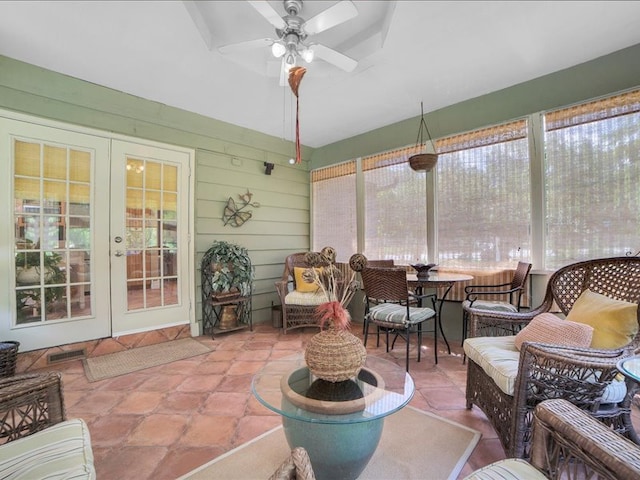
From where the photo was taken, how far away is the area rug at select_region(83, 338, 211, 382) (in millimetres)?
2814

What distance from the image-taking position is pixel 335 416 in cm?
130

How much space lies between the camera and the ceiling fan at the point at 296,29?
1.89 meters

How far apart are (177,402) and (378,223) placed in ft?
10.2

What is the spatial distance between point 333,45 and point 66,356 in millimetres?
3785

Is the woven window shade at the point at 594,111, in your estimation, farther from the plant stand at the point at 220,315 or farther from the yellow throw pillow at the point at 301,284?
the plant stand at the point at 220,315

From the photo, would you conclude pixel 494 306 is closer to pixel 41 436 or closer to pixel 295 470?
pixel 295 470

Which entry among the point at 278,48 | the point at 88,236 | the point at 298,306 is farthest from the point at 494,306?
the point at 88,236

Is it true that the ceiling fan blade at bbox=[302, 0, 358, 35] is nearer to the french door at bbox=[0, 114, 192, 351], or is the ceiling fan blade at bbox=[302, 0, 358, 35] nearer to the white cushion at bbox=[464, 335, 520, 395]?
the white cushion at bbox=[464, 335, 520, 395]

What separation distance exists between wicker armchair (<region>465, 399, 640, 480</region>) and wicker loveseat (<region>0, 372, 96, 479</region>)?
1280 millimetres

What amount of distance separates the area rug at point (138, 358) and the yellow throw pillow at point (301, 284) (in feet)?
4.35

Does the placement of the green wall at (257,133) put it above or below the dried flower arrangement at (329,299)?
above

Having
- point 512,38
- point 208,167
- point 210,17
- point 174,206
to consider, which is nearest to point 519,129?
point 512,38

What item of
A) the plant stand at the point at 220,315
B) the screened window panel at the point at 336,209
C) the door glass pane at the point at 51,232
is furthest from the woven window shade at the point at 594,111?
the door glass pane at the point at 51,232

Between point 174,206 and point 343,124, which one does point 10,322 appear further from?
point 343,124
